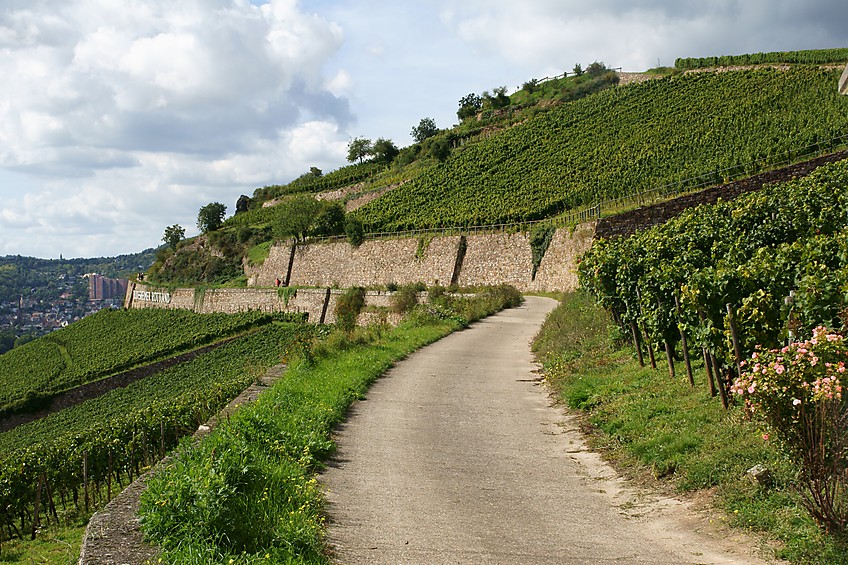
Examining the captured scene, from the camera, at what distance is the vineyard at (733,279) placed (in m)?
8.23

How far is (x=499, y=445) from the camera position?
9.60 m

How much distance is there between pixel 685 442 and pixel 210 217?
314 ft

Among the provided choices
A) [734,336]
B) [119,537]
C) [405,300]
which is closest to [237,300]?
[405,300]

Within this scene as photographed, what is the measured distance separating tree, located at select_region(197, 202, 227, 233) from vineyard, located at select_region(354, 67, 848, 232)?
33276 millimetres

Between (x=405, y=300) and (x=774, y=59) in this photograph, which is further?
(x=774, y=59)

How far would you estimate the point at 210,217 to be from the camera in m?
98.2

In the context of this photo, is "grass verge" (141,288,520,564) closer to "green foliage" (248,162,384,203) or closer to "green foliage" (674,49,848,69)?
"green foliage" (674,49,848,69)

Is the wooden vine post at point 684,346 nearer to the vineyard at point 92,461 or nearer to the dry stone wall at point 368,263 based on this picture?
the vineyard at point 92,461

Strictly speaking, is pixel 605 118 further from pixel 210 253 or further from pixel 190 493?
pixel 190 493

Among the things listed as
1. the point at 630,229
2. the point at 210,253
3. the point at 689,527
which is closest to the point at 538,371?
the point at 689,527

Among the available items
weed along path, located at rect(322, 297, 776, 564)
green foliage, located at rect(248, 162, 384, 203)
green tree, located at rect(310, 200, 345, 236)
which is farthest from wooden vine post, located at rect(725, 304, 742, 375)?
green foliage, located at rect(248, 162, 384, 203)

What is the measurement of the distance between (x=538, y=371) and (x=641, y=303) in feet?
11.9

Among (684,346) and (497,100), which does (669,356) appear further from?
(497,100)

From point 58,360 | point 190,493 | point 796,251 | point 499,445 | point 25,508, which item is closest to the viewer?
point 190,493
